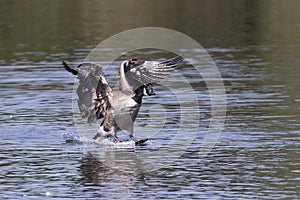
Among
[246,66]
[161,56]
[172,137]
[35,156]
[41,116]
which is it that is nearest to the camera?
[35,156]

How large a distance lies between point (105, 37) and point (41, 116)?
1110cm

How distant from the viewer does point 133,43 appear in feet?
84.3

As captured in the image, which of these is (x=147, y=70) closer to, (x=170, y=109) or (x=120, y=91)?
(x=120, y=91)

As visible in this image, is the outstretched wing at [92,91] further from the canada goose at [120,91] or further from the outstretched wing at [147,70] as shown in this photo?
the outstretched wing at [147,70]

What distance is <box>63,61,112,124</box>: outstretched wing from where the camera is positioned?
1311 cm

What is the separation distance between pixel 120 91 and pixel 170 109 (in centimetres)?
287

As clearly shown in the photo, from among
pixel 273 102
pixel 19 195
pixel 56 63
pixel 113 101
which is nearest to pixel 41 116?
pixel 113 101

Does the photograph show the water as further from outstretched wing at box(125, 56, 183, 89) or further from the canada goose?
outstretched wing at box(125, 56, 183, 89)

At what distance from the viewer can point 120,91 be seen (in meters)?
13.4

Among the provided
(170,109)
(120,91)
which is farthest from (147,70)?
(170,109)

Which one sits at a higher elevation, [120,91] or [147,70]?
[147,70]

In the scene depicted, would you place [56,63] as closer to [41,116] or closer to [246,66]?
[246,66]

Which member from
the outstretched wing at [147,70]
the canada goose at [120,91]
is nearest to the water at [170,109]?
the canada goose at [120,91]

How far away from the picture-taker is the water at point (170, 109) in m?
10.9
